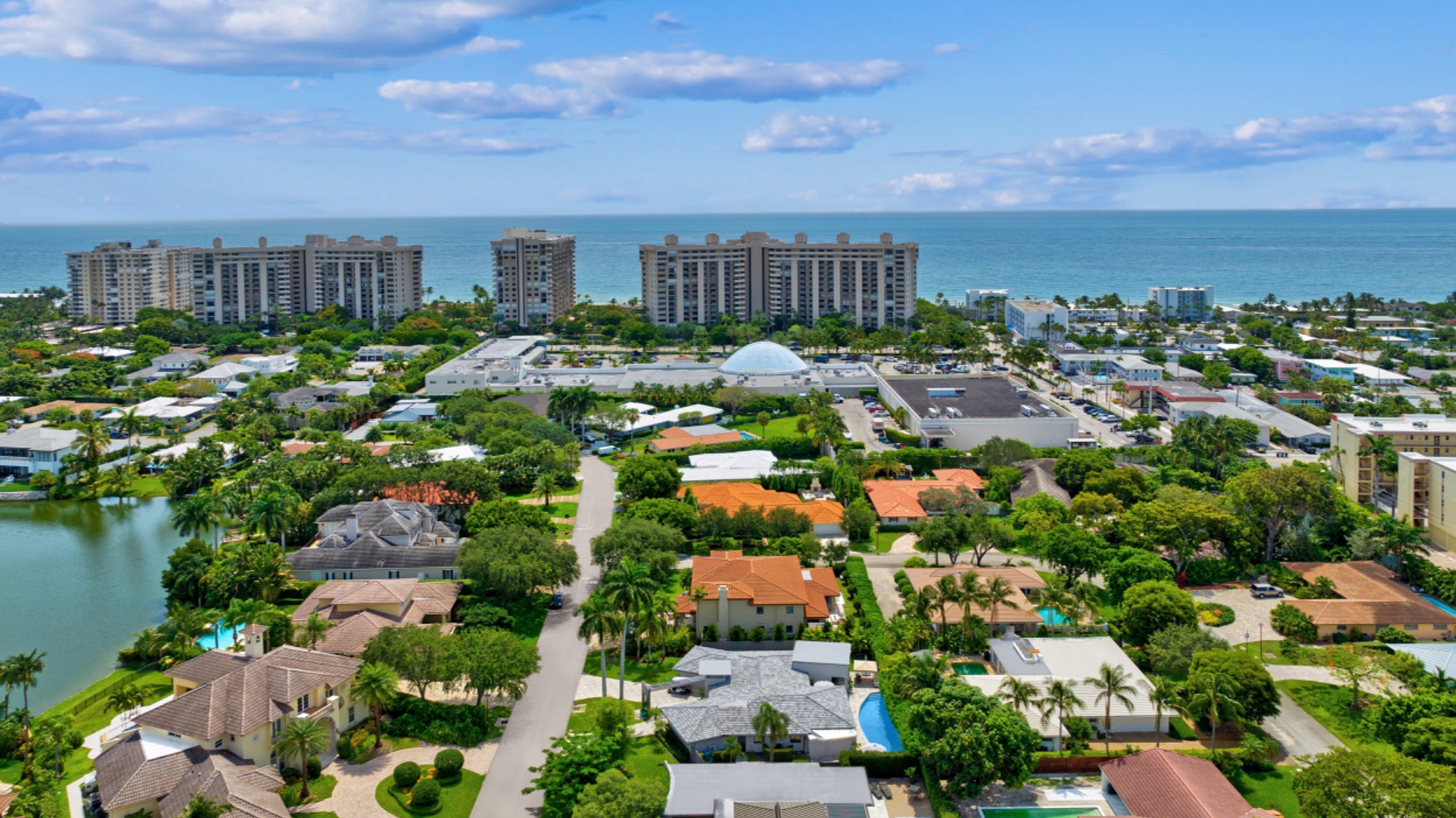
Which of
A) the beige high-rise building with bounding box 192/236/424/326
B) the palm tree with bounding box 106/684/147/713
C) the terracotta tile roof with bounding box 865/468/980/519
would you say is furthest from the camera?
the beige high-rise building with bounding box 192/236/424/326

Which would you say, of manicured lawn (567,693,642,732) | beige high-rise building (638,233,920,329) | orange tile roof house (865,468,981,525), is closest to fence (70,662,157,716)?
manicured lawn (567,693,642,732)

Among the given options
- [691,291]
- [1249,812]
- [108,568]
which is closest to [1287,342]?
[691,291]

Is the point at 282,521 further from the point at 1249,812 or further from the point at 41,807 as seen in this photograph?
the point at 1249,812

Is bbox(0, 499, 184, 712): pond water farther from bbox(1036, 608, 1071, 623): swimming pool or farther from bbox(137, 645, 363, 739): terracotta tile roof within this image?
bbox(1036, 608, 1071, 623): swimming pool

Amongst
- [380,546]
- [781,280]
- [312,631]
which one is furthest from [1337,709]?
[781,280]

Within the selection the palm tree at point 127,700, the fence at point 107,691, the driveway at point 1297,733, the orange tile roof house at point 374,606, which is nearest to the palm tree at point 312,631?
the orange tile roof house at point 374,606

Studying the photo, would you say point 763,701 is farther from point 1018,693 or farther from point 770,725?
point 1018,693
